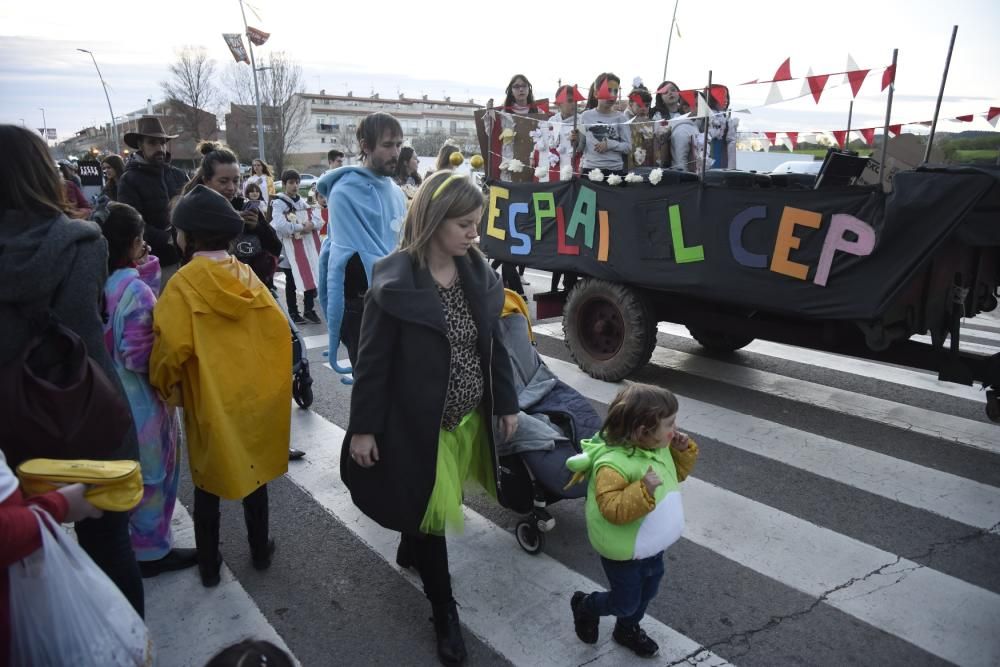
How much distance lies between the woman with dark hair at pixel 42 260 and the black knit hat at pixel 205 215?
25.2 inches

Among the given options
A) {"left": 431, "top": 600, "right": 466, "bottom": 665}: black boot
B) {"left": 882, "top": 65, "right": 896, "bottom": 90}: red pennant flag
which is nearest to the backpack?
{"left": 431, "top": 600, "right": 466, "bottom": 665}: black boot

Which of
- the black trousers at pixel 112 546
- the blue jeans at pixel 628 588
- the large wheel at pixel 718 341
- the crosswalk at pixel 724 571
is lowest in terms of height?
the crosswalk at pixel 724 571

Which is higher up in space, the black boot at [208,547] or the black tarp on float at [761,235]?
the black tarp on float at [761,235]

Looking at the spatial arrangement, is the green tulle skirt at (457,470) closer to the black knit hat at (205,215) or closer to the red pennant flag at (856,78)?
the black knit hat at (205,215)

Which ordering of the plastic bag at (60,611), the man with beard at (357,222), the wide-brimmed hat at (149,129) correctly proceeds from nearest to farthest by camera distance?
the plastic bag at (60,611) → the man with beard at (357,222) → the wide-brimmed hat at (149,129)

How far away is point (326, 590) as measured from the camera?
10.2 ft

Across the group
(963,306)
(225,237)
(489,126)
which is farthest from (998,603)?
(489,126)

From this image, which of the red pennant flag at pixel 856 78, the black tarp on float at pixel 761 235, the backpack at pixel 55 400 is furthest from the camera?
the red pennant flag at pixel 856 78

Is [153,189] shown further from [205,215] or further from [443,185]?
[443,185]

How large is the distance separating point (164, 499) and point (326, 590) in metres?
0.87

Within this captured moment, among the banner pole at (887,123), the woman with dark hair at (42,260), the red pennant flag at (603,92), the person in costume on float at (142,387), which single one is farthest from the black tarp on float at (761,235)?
the woman with dark hair at (42,260)

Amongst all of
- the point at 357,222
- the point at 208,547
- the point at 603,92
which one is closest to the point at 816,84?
the point at 603,92

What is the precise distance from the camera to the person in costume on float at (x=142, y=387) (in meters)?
2.87

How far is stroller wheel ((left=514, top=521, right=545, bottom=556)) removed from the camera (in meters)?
3.37
